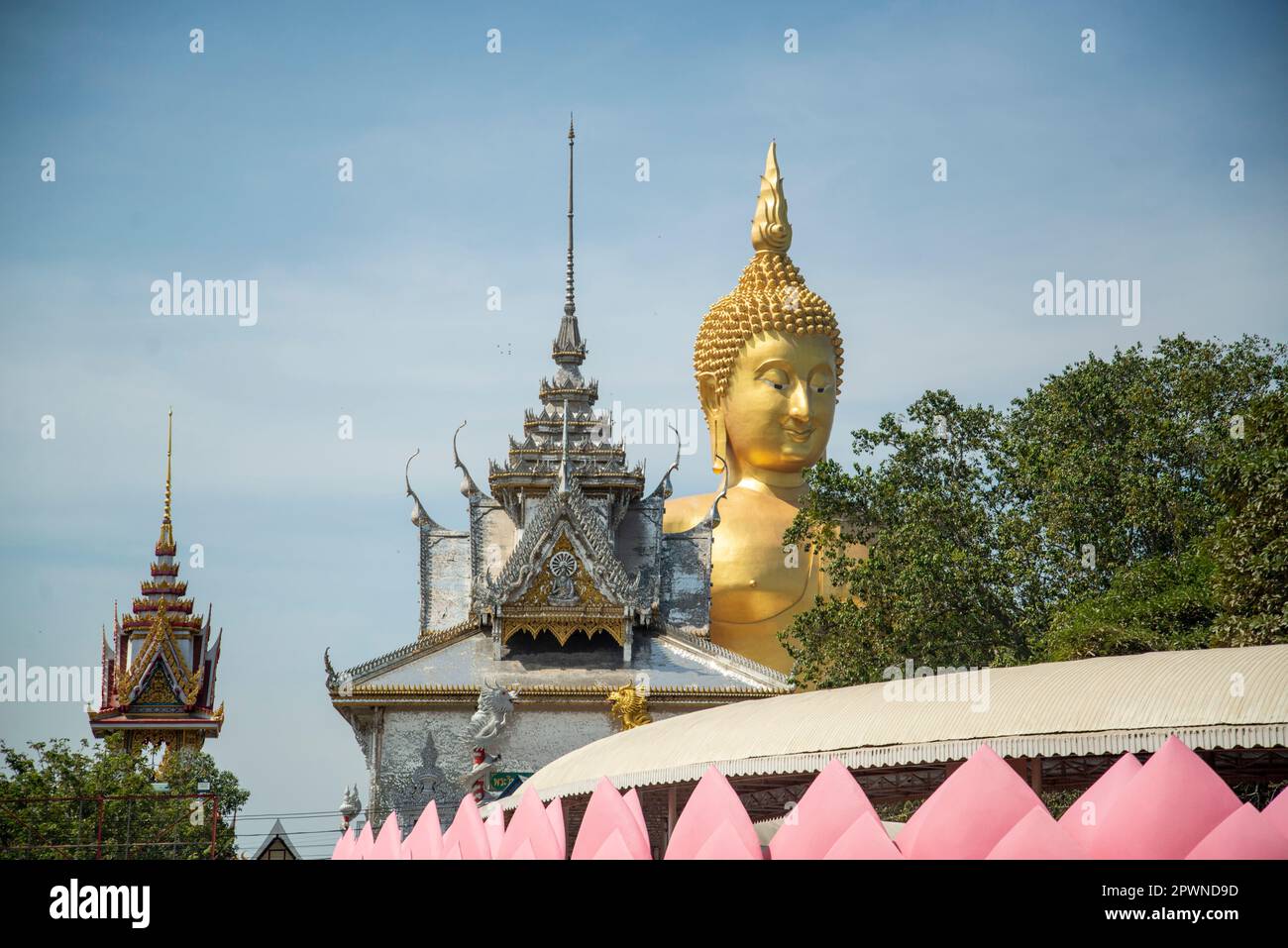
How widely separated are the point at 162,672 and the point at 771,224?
67.5 ft

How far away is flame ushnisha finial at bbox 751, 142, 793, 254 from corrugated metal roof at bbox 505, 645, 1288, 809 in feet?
74.8

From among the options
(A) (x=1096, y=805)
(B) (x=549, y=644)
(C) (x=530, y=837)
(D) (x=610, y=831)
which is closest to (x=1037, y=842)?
(A) (x=1096, y=805)

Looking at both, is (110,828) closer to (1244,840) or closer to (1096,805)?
(1096,805)

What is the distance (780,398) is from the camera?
41906 mm

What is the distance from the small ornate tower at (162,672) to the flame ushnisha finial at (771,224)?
17.1 metres

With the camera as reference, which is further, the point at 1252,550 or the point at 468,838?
the point at 1252,550

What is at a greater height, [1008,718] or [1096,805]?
[1008,718]

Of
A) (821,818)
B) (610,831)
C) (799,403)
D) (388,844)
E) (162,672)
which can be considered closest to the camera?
(821,818)

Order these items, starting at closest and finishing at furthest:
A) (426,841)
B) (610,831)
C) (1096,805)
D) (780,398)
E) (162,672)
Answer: (1096,805), (610,831), (426,841), (780,398), (162,672)

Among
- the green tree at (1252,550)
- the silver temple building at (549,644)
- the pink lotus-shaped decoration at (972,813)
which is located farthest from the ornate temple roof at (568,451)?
the pink lotus-shaped decoration at (972,813)

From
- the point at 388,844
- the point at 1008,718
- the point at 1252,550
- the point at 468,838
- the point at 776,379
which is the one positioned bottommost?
the point at 388,844

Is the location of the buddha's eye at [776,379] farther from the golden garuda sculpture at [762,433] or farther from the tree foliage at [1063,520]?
the tree foliage at [1063,520]

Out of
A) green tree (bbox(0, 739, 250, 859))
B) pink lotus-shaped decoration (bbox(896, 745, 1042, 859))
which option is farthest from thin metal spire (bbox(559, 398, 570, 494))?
pink lotus-shaped decoration (bbox(896, 745, 1042, 859))

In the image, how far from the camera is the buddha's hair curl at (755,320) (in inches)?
1645
